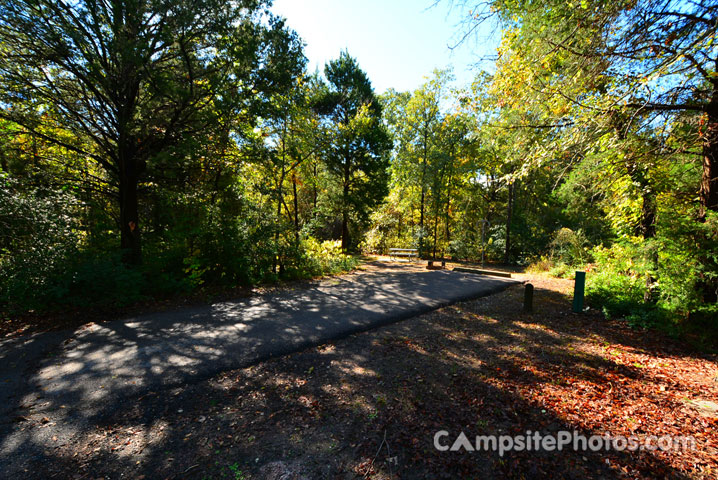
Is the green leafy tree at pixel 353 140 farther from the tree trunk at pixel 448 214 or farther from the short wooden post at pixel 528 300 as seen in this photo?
the short wooden post at pixel 528 300

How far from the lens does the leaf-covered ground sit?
229cm

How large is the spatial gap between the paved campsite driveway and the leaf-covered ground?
36 centimetres

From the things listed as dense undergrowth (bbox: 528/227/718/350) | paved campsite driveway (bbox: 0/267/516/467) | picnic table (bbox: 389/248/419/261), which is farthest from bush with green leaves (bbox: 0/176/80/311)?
picnic table (bbox: 389/248/419/261)

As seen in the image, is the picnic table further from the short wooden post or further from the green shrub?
the short wooden post

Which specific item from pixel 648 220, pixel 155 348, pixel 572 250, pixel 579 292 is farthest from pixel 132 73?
pixel 572 250

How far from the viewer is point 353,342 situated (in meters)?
4.78

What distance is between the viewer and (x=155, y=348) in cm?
433

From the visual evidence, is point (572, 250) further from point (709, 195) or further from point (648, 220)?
point (709, 195)

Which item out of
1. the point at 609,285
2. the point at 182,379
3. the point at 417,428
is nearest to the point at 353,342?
the point at 417,428

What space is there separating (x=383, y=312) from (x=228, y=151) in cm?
725

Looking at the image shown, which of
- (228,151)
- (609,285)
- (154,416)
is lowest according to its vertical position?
(154,416)

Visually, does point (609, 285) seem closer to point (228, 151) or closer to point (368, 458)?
point (368, 458)

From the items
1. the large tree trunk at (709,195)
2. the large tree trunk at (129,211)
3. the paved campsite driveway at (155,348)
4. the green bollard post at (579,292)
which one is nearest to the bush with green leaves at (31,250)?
the paved campsite driveway at (155,348)

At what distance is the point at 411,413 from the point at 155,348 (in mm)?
3996
